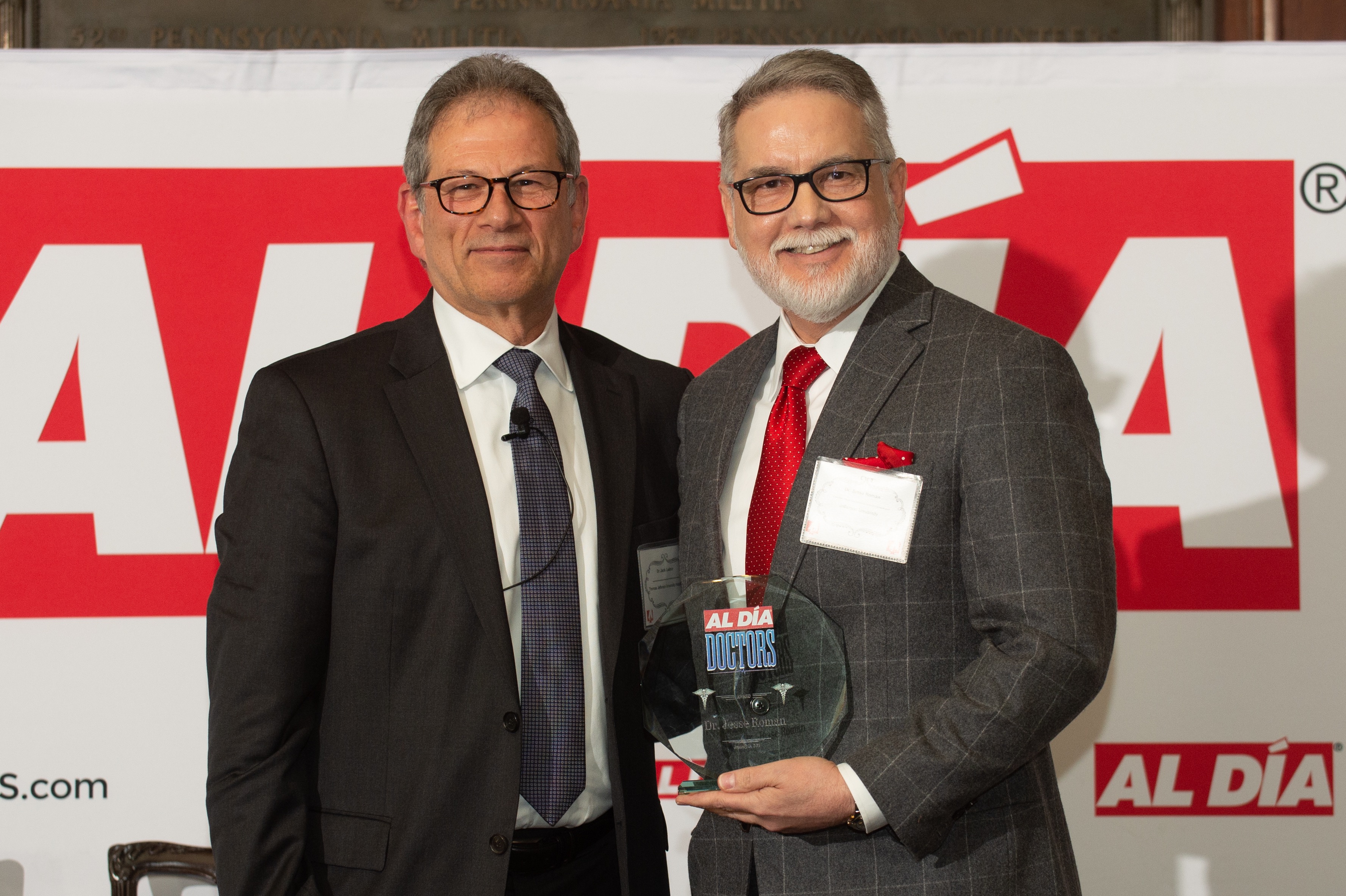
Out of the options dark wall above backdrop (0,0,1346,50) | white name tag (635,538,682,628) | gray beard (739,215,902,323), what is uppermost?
dark wall above backdrop (0,0,1346,50)

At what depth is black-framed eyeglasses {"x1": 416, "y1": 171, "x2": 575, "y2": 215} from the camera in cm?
195

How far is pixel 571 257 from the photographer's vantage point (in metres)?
3.02

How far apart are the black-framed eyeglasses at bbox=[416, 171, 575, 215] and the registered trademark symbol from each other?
227 centimetres

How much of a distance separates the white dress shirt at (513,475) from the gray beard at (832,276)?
1.53 feet

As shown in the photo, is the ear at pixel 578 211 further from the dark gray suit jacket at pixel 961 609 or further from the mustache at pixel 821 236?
the dark gray suit jacket at pixel 961 609

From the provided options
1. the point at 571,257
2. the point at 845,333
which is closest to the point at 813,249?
the point at 845,333

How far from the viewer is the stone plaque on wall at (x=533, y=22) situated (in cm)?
329

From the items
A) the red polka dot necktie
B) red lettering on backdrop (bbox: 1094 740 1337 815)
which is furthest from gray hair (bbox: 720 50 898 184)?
red lettering on backdrop (bbox: 1094 740 1337 815)

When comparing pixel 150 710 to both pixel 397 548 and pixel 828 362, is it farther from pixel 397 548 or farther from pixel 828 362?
pixel 828 362

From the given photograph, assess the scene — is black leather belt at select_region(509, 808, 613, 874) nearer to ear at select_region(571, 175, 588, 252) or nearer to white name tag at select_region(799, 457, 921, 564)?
white name tag at select_region(799, 457, 921, 564)

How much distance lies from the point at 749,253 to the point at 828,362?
0.88 ft

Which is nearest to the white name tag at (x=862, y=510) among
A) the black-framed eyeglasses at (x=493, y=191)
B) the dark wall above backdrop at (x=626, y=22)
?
the black-framed eyeglasses at (x=493, y=191)

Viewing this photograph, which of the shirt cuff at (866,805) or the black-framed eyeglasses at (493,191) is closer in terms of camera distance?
the shirt cuff at (866,805)

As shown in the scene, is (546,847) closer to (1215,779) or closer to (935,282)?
(935,282)
